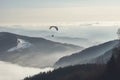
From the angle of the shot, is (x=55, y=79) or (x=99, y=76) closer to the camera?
(x=99, y=76)

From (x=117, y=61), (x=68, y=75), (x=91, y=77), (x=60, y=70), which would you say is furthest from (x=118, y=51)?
(x=60, y=70)

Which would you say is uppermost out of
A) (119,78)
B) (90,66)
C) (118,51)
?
(90,66)

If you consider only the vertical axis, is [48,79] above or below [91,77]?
above

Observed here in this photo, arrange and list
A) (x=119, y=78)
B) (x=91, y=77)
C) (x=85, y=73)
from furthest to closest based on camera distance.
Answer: (x=85, y=73), (x=91, y=77), (x=119, y=78)

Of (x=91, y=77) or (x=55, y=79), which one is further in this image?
(x=55, y=79)

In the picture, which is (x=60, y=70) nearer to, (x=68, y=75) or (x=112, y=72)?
(x=68, y=75)

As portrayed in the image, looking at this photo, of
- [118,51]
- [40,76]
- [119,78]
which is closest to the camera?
[119,78]

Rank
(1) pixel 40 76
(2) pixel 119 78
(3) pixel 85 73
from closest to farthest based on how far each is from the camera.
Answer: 1. (2) pixel 119 78
2. (3) pixel 85 73
3. (1) pixel 40 76

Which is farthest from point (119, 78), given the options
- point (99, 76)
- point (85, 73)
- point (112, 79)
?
point (85, 73)

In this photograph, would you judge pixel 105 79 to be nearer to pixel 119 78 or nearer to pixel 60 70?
pixel 119 78
